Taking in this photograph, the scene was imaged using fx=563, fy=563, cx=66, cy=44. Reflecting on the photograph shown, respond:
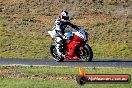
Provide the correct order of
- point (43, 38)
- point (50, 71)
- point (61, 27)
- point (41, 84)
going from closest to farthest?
point (41, 84), point (50, 71), point (61, 27), point (43, 38)

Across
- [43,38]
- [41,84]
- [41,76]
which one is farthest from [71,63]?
[43,38]

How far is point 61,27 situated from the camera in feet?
78.0

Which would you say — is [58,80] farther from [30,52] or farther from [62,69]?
[30,52]

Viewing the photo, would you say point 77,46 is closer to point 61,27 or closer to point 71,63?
point 71,63

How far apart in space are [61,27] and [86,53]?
157 cm

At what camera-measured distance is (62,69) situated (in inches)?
791

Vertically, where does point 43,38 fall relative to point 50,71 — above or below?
below

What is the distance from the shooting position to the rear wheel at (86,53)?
2316cm

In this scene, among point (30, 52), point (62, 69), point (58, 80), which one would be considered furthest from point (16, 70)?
point (30, 52)

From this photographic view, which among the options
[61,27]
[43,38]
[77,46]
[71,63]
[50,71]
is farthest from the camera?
[43,38]

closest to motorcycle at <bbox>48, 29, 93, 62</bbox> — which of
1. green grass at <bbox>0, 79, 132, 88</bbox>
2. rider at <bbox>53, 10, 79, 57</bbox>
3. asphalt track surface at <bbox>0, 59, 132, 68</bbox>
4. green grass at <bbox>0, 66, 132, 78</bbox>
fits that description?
rider at <bbox>53, 10, 79, 57</bbox>

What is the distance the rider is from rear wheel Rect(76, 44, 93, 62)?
3.14 ft

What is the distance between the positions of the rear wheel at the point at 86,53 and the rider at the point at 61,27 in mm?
957

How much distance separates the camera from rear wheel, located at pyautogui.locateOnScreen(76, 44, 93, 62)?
23156 millimetres
